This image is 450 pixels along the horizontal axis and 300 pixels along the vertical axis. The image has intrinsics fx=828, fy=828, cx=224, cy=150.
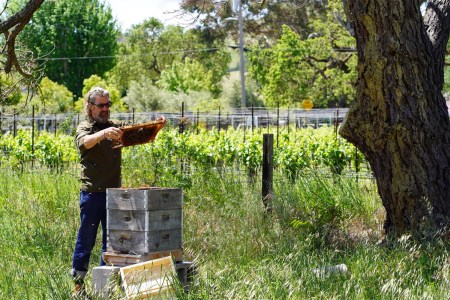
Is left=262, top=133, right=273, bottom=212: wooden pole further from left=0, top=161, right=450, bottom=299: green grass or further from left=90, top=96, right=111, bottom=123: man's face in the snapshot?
left=90, top=96, right=111, bottom=123: man's face

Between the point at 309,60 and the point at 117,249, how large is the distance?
3240 cm

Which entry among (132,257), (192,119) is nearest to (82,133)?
(132,257)

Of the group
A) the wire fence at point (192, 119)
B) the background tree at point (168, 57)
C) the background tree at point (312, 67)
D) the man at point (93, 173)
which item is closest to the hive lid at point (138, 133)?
the man at point (93, 173)

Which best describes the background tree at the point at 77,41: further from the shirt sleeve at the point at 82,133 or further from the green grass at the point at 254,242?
the shirt sleeve at the point at 82,133

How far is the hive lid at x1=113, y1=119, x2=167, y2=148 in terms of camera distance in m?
6.09

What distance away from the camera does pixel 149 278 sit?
18.9 ft

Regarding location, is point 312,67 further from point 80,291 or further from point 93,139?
point 80,291

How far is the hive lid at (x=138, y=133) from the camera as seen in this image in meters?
6.09

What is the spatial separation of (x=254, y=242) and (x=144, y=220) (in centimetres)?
190

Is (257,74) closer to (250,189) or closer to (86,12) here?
(86,12)

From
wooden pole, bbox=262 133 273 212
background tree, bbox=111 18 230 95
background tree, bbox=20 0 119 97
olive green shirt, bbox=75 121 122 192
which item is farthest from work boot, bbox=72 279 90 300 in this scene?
background tree, bbox=111 18 230 95

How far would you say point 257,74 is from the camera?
4744 centimetres

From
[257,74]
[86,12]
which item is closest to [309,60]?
[257,74]

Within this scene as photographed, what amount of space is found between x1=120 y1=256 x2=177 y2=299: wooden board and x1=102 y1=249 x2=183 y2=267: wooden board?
19cm
